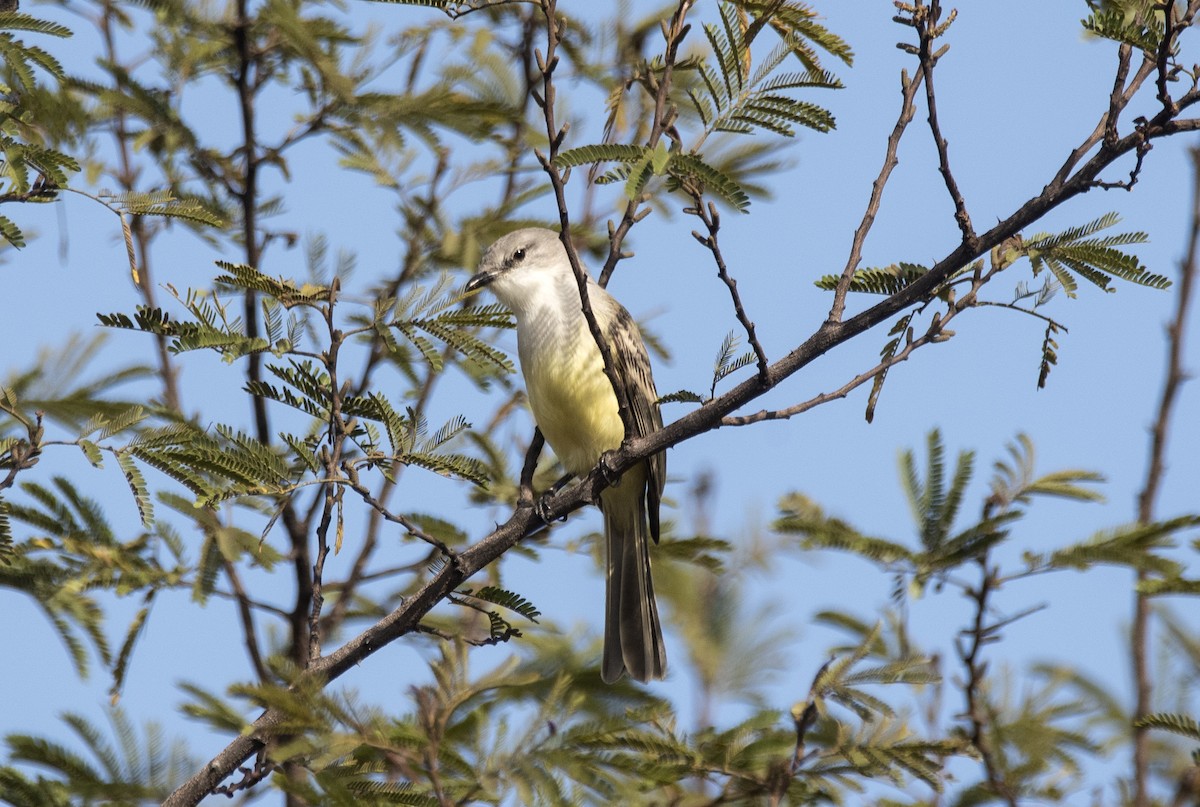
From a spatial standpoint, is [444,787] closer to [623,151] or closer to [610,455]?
[610,455]

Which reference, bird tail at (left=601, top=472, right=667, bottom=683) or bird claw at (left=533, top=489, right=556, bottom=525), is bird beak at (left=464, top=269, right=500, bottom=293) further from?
bird claw at (left=533, top=489, right=556, bottom=525)

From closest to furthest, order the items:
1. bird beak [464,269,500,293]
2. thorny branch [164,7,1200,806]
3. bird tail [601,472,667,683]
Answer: thorny branch [164,7,1200,806], bird tail [601,472,667,683], bird beak [464,269,500,293]

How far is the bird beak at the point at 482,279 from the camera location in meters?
6.11

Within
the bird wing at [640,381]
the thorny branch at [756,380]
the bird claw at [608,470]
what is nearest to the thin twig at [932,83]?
the thorny branch at [756,380]

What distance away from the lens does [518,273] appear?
20.6 feet

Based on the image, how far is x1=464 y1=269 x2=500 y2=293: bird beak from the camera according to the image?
20.0 ft

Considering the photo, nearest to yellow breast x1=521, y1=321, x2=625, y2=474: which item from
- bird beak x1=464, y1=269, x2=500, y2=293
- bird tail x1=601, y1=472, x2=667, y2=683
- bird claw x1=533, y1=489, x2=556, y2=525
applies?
bird tail x1=601, y1=472, x2=667, y2=683

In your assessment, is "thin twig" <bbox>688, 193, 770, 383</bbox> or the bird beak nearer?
"thin twig" <bbox>688, 193, 770, 383</bbox>

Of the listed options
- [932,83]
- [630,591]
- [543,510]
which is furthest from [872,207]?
[630,591]

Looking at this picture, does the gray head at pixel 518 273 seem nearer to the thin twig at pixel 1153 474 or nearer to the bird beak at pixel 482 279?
the bird beak at pixel 482 279

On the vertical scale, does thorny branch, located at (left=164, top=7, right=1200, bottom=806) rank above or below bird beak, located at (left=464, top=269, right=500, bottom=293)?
below

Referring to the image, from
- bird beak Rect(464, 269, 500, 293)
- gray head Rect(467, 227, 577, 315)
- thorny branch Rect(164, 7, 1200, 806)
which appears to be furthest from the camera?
gray head Rect(467, 227, 577, 315)

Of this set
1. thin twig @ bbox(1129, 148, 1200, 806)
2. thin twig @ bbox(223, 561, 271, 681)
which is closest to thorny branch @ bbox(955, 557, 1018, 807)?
thin twig @ bbox(1129, 148, 1200, 806)

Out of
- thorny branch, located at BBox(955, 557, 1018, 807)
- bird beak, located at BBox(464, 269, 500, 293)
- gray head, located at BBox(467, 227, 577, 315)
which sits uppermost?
gray head, located at BBox(467, 227, 577, 315)
